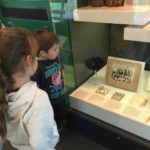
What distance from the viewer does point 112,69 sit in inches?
55.5

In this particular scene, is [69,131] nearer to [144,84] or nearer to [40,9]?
[144,84]

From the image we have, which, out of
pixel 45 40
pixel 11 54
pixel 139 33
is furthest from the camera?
pixel 45 40

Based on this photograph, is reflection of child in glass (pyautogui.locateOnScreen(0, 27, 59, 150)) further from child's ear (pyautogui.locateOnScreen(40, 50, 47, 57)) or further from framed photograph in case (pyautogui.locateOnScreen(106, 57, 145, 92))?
framed photograph in case (pyautogui.locateOnScreen(106, 57, 145, 92))

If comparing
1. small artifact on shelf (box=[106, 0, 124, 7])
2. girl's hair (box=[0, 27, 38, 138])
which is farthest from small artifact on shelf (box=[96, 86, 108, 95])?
girl's hair (box=[0, 27, 38, 138])

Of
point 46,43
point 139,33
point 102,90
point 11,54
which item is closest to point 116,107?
point 102,90

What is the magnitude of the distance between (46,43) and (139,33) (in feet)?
1.68

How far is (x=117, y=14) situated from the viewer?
108 centimetres

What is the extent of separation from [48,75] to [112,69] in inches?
17.6

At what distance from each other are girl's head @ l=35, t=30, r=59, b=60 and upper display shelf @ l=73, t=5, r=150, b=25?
22 centimetres

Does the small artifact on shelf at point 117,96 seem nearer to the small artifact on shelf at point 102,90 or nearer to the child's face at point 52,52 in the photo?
the small artifact on shelf at point 102,90

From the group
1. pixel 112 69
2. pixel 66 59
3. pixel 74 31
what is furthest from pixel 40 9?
pixel 112 69

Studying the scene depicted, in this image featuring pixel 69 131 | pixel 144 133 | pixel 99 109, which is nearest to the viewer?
pixel 144 133

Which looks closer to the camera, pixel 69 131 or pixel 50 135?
pixel 50 135

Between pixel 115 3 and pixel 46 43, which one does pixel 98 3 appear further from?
pixel 46 43
